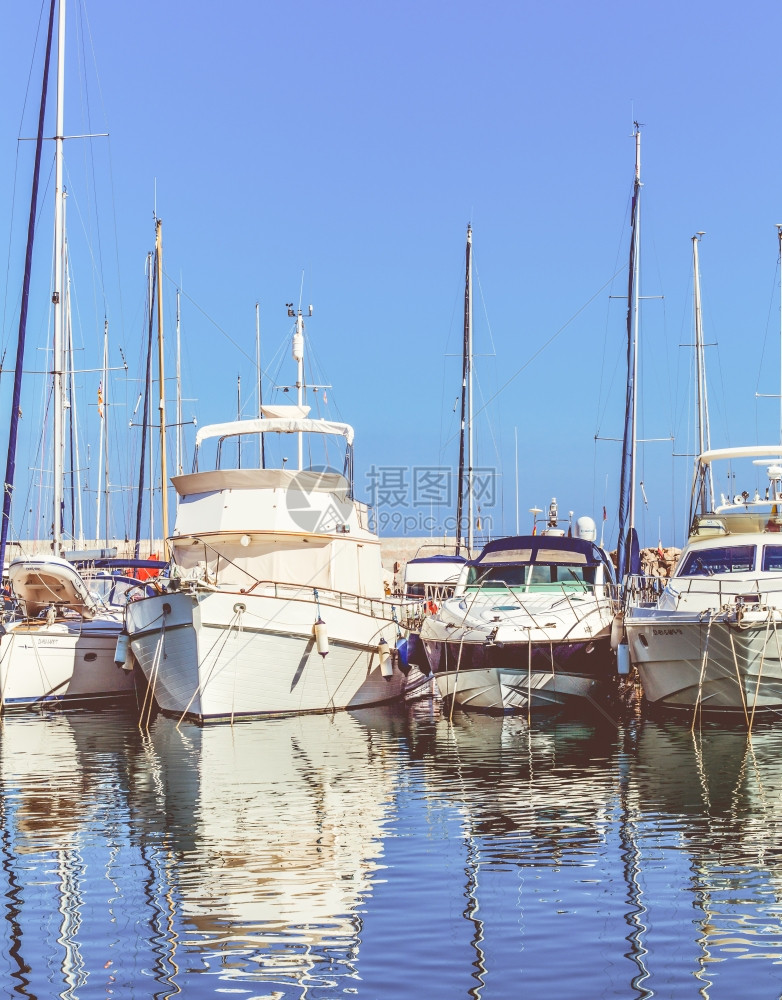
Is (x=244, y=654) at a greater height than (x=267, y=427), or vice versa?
(x=267, y=427)

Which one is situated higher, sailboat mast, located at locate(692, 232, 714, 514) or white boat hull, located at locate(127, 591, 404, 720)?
sailboat mast, located at locate(692, 232, 714, 514)

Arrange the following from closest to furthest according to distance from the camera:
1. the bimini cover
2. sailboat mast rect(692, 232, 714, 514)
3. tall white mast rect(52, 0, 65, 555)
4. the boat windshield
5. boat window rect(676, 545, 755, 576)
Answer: boat window rect(676, 545, 755, 576) < the boat windshield < the bimini cover < tall white mast rect(52, 0, 65, 555) < sailboat mast rect(692, 232, 714, 514)

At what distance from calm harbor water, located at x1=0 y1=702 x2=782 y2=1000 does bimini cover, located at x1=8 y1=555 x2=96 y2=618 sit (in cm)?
681

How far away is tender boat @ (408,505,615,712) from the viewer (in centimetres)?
1786

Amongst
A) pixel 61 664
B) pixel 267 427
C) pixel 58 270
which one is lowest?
pixel 61 664

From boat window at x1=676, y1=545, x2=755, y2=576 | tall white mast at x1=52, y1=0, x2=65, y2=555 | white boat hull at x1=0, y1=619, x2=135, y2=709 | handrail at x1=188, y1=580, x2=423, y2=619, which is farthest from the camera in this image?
tall white mast at x1=52, y1=0, x2=65, y2=555

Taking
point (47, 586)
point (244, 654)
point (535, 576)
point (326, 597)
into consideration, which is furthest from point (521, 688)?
point (47, 586)

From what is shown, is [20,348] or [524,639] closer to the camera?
[524,639]

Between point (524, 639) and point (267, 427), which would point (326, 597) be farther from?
point (267, 427)

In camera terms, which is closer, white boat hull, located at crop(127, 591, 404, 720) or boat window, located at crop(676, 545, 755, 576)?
white boat hull, located at crop(127, 591, 404, 720)

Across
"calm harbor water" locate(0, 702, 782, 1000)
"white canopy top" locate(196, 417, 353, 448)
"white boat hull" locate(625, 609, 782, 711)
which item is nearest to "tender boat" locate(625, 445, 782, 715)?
"white boat hull" locate(625, 609, 782, 711)

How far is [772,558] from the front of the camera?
60.4 feet

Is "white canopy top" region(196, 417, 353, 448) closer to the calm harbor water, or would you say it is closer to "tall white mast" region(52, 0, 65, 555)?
"tall white mast" region(52, 0, 65, 555)

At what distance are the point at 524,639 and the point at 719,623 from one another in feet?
9.64
